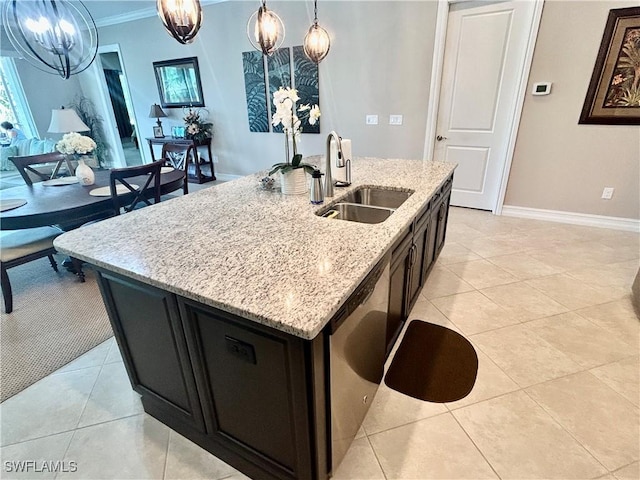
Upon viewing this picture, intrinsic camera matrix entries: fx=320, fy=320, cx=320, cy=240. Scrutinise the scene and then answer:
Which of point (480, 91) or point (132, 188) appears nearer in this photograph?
point (132, 188)

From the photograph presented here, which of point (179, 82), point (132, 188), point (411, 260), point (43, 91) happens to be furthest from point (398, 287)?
point (43, 91)

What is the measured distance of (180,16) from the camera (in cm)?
152

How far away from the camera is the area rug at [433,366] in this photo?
1672mm

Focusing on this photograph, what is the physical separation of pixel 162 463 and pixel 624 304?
3023 millimetres

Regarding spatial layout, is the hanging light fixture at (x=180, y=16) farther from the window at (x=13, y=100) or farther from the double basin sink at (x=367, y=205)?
the window at (x=13, y=100)

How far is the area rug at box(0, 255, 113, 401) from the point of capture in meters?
1.89

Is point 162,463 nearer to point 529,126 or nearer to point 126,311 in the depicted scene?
point 126,311

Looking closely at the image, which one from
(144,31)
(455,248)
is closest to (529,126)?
(455,248)

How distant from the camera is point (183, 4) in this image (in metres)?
1.50

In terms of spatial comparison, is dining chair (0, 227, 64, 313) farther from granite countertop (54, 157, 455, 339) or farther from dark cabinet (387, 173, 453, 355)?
dark cabinet (387, 173, 453, 355)

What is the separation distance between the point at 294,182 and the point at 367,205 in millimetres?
473

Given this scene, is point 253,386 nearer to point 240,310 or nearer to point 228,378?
point 228,378

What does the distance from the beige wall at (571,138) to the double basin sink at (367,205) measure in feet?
8.54

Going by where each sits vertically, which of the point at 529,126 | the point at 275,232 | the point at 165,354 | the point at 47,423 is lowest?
the point at 47,423
